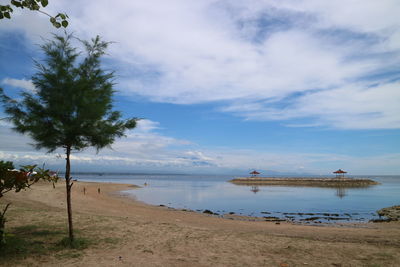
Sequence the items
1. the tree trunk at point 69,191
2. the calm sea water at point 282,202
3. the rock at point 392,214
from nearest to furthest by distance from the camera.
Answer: the tree trunk at point 69,191 < the rock at point 392,214 < the calm sea water at point 282,202

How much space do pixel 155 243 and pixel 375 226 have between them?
50.1 feet

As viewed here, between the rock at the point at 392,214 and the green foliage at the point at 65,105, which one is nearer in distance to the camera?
the green foliage at the point at 65,105

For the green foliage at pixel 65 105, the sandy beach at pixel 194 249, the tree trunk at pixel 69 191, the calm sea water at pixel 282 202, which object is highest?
the green foliage at pixel 65 105

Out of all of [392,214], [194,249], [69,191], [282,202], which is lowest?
[282,202]

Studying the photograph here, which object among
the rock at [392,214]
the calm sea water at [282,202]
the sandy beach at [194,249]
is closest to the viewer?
the sandy beach at [194,249]

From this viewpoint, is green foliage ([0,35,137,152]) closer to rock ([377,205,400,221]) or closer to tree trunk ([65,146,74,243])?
tree trunk ([65,146,74,243])

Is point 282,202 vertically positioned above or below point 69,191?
below

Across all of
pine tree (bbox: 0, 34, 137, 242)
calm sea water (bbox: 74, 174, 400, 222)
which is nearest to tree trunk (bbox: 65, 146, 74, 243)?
pine tree (bbox: 0, 34, 137, 242)

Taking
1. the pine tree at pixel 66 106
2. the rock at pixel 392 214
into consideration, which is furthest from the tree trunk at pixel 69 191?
the rock at pixel 392 214

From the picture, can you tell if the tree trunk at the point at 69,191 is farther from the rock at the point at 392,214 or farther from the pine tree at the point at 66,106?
the rock at the point at 392,214

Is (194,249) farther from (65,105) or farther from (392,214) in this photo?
(392,214)

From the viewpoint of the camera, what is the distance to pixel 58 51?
8672mm


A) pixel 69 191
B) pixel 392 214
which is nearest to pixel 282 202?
pixel 392 214

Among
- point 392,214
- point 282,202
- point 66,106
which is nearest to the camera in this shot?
point 66,106
